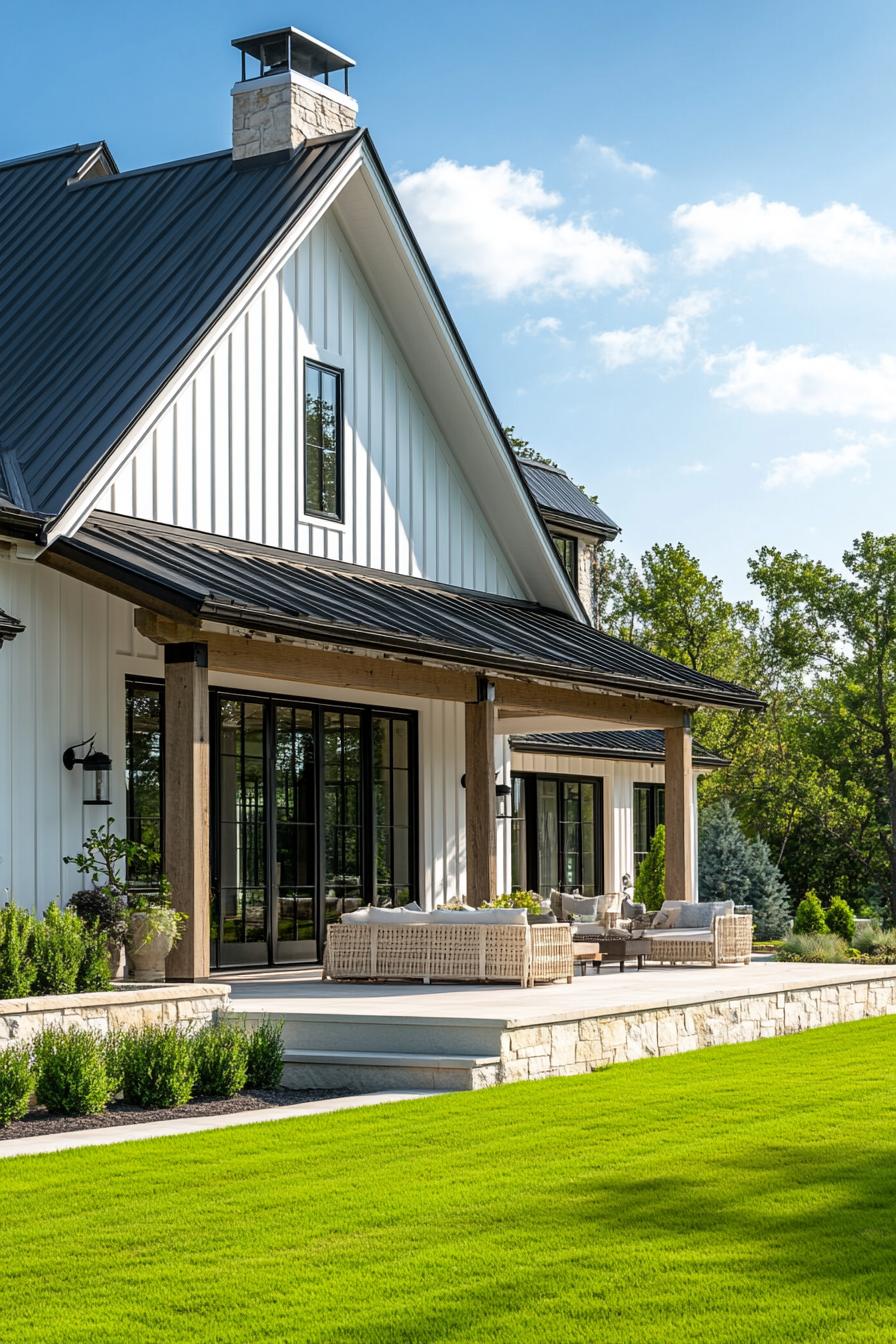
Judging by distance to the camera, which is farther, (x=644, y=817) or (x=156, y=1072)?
(x=644, y=817)

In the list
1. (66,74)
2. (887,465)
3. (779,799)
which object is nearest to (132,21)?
(66,74)

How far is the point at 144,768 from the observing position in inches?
601

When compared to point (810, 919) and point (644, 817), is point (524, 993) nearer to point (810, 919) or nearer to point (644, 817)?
point (810, 919)

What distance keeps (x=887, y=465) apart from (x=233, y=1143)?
41.1 m

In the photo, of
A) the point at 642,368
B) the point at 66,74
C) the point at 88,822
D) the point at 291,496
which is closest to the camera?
the point at 88,822

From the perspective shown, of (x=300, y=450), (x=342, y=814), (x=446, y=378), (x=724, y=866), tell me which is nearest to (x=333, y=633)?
(x=300, y=450)

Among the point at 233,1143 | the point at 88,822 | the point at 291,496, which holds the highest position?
the point at 291,496

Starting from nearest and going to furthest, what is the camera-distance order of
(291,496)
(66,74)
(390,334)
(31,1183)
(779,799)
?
(31,1183)
(291,496)
(390,334)
(66,74)
(779,799)

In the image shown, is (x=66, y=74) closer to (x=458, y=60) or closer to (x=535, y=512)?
(x=458, y=60)

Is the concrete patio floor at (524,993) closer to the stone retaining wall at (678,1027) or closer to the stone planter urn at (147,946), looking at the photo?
the stone retaining wall at (678,1027)

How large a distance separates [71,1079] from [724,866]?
2300 cm

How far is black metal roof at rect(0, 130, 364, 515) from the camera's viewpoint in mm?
14656

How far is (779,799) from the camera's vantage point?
36.5 meters

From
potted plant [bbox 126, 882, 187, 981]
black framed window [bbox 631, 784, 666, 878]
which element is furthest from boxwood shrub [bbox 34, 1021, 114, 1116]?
black framed window [bbox 631, 784, 666, 878]
